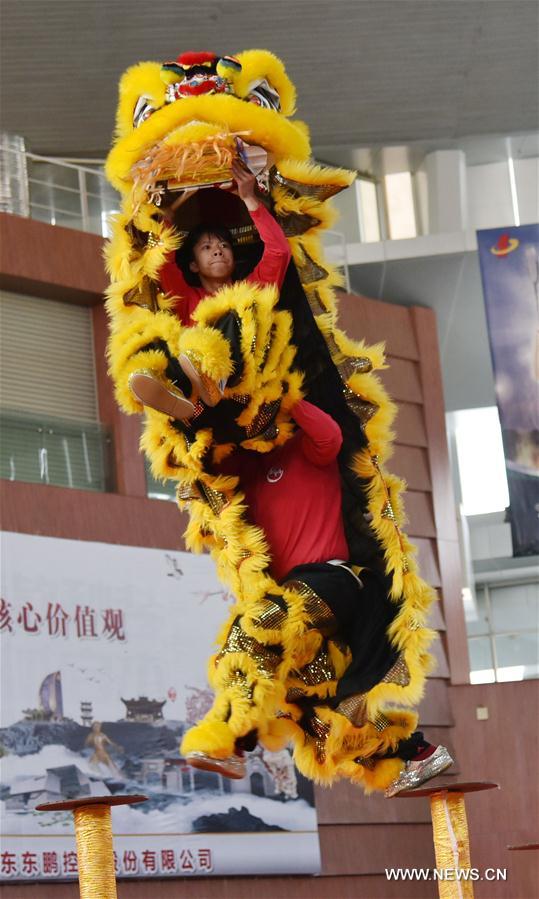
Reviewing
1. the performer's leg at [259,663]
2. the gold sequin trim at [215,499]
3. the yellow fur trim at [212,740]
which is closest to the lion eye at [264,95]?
the gold sequin trim at [215,499]

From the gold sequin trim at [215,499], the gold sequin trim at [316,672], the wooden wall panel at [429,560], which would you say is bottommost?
the gold sequin trim at [316,672]

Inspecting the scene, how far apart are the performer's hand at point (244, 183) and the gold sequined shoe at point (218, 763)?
129cm

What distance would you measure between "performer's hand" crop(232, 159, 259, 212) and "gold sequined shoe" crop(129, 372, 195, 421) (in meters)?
0.51

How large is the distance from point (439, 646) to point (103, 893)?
7.03m

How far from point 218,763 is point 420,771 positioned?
0.60m

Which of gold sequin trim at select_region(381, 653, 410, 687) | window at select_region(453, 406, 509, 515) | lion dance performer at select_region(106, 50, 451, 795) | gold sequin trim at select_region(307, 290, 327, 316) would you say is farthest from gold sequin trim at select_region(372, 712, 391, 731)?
window at select_region(453, 406, 509, 515)

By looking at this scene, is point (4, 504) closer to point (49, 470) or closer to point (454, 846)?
point (49, 470)

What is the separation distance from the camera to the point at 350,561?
3.68m

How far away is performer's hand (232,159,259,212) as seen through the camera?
3506 mm

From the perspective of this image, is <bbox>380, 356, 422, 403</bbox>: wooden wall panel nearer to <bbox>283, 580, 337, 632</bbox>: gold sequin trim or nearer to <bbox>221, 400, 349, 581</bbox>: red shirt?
<bbox>221, 400, 349, 581</bbox>: red shirt

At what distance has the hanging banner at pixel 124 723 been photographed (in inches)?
307

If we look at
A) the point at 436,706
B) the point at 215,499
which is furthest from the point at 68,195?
the point at 215,499

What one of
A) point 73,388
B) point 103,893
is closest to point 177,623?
point 73,388

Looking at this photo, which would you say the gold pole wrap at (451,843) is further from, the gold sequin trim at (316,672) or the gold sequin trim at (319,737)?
the gold sequin trim at (316,672)
